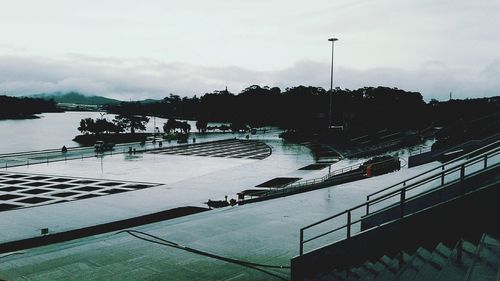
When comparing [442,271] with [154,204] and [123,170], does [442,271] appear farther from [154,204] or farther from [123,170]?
[123,170]

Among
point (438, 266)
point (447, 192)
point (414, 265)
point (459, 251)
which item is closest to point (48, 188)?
point (414, 265)

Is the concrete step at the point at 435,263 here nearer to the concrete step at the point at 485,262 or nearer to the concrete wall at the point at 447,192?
the concrete step at the point at 485,262

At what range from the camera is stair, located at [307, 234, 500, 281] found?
5117 mm

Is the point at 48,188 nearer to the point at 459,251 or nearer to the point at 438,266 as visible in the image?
the point at 438,266

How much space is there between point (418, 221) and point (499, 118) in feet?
75.1

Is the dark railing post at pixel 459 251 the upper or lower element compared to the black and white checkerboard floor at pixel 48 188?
upper

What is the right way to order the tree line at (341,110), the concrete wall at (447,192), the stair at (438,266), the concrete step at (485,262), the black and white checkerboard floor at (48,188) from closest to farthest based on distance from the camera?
the concrete step at (485,262) < the stair at (438,266) < the concrete wall at (447,192) < the black and white checkerboard floor at (48,188) < the tree line at (341,110)

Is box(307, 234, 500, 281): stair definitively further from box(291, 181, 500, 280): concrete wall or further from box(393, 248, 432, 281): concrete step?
box(291, 181, 500, 280): concrete wall

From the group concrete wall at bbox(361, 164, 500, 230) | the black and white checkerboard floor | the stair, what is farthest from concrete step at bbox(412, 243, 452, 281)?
the black and white checkerboard floor

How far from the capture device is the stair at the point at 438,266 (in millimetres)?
5117

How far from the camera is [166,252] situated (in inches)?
382

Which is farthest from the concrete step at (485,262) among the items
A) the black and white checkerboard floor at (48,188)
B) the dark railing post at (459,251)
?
the black and white checkerboard floor at (48,188)

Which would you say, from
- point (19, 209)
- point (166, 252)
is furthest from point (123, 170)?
point (166, 252)

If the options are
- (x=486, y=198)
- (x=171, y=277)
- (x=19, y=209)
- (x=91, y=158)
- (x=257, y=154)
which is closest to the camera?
(x=486, y=198)
